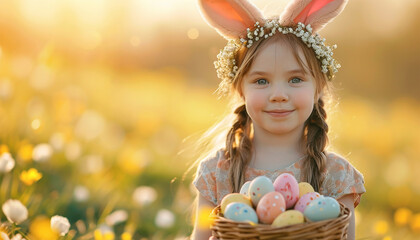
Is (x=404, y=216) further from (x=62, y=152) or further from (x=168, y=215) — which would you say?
(x=62, y=152)

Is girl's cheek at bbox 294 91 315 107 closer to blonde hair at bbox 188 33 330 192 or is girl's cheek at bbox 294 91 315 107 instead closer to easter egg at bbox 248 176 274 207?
blonde hair at bbox 188 33 330 192

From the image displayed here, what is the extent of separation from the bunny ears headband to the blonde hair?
0.11 ft

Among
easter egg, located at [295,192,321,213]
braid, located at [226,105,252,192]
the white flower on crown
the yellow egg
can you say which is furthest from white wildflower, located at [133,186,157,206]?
easter egg, located at [295,192,321,213]

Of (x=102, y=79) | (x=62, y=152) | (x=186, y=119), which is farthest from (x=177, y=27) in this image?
(x=62, y=152)

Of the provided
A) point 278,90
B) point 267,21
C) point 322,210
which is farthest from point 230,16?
point 322,210

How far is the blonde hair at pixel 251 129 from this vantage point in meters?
3.01

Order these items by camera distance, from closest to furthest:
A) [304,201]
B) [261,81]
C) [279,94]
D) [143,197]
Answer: [304,201]
[279,94]
[261,81]
[143,197]

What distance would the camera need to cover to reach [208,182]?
3197 millimetres

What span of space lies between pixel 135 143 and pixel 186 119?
1.08 m

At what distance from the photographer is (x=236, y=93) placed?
327 cm

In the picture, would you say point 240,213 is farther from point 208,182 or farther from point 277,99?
point 208,182

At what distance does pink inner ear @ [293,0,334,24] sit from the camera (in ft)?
10.0

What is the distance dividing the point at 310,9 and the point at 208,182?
3.29 ft

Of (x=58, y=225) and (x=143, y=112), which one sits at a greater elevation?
(x=143, y=112)
